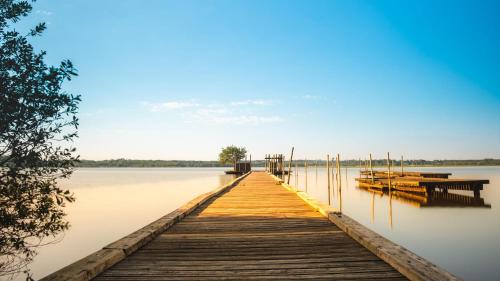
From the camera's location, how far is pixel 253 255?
484 centimetres

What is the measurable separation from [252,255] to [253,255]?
16 millimetres

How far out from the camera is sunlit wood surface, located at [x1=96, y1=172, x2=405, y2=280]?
3945 millimetres

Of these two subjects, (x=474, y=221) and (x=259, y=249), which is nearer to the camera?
(x=259, y=249)

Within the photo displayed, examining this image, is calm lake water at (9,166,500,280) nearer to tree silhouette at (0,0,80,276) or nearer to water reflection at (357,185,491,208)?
water reflection at (357,185,491,208)

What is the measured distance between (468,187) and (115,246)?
26201 millimetres

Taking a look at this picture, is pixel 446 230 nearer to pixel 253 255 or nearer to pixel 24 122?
pixel 253 255

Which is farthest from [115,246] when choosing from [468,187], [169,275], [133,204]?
[468,187]

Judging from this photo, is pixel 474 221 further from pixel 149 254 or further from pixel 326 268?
pixel 149 254

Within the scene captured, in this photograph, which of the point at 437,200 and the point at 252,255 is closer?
the point at 252,255

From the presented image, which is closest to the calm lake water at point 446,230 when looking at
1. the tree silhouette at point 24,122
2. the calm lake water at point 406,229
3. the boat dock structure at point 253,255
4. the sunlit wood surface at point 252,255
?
the calm lake water at point 406,229

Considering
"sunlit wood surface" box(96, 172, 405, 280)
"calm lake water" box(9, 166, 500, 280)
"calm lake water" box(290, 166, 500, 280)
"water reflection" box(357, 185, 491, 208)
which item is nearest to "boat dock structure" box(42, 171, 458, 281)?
"sunlit wood surface" box(96, 172, 405, 280)

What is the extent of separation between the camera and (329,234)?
6.16 metres

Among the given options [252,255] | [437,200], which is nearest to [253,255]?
[252,255]

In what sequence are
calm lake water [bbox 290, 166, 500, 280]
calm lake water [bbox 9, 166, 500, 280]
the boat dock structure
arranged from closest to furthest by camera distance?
1. the boat dock structure
2. calm lake water [bbox 290, 166, 500, 280]
3. calm lake water [bbox 9, 166, 500, 280]
